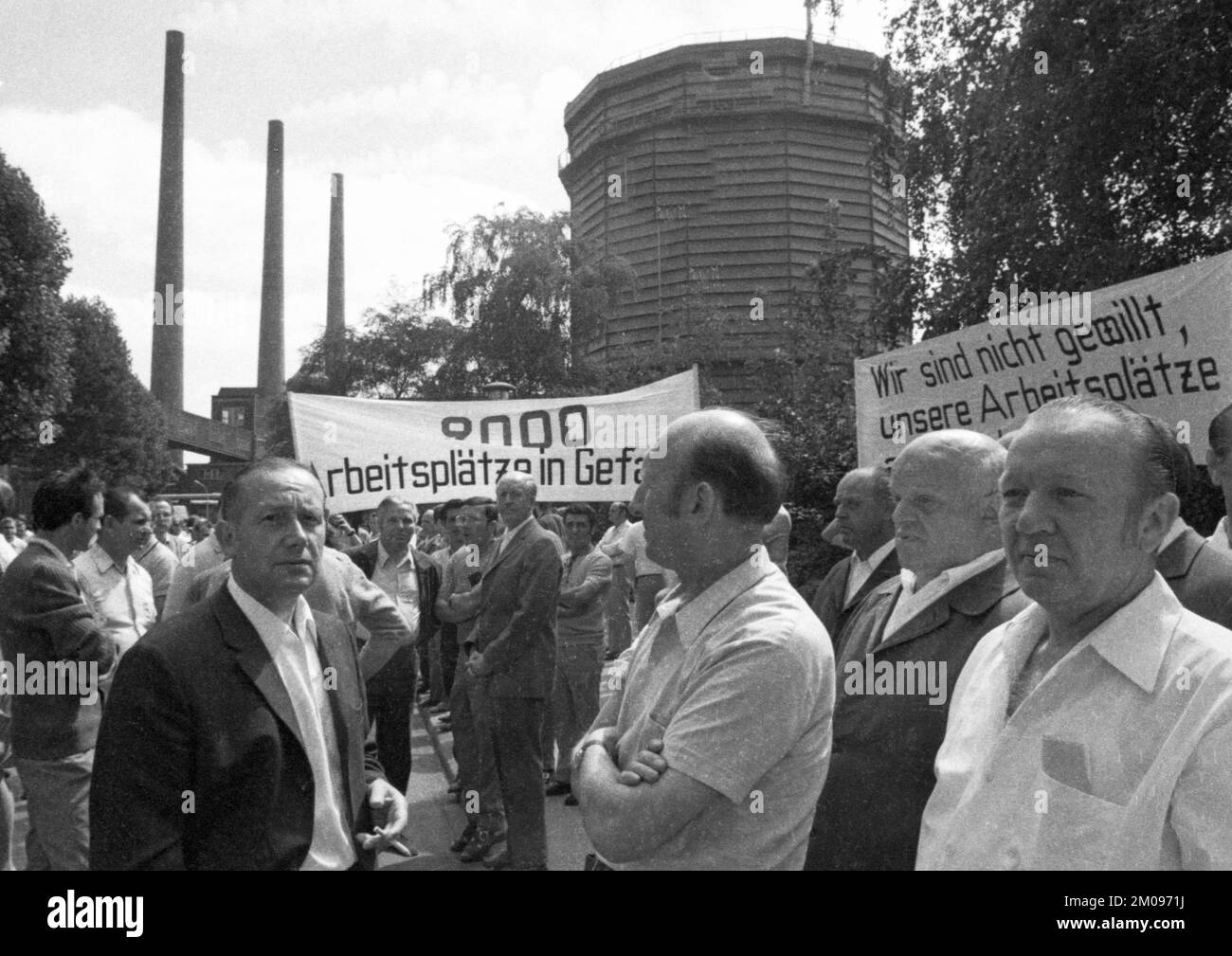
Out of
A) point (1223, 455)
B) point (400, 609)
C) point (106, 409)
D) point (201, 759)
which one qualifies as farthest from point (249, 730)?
point (106, 409)

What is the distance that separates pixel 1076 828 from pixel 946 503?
4.08 feet

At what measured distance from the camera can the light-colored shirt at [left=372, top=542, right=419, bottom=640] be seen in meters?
6.56

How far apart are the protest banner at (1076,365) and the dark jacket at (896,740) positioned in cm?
249

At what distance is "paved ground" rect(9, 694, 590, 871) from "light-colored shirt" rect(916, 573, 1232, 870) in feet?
11.6

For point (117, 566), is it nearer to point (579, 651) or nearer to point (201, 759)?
point (579, 651)

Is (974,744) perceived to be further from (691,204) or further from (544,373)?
(691,204)

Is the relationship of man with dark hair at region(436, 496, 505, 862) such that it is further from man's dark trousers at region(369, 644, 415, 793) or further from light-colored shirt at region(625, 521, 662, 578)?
light-colored shirt at region(625, 521, 662, 578)

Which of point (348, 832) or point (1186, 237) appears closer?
point (348, 832)

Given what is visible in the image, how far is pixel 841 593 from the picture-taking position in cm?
378

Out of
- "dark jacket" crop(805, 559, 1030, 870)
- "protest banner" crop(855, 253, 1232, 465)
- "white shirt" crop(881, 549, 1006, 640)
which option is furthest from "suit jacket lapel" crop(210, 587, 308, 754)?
"protest banner" crop(855, 253, 1232, 465)

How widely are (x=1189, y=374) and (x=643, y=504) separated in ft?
12.0

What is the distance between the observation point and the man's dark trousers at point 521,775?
16.0 feet

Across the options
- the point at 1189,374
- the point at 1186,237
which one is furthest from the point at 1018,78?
the point at 1189,374

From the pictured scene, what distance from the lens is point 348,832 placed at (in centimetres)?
235
